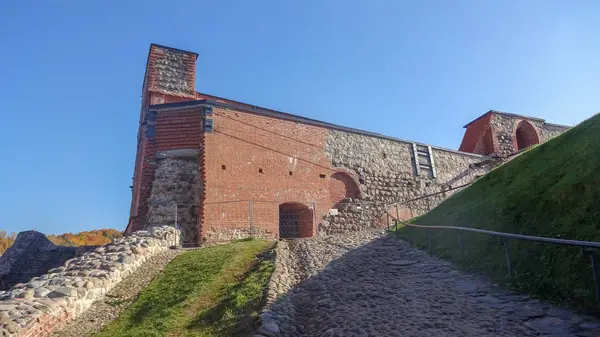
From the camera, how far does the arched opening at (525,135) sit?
1064 inches

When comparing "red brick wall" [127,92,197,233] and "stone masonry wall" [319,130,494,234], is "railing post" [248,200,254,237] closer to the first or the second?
"red brick wall" [127,92,197,233]

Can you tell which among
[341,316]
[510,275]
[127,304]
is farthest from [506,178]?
[127,304]

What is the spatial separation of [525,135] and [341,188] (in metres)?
15.4

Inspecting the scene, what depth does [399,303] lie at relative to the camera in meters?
6.80

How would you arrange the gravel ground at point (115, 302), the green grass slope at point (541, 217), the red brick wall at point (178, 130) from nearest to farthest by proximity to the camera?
1. the green grass slope at point (541, 217)
2. the gravel ground at point (115, 302)
3. the red brick wall at point (178, 130)

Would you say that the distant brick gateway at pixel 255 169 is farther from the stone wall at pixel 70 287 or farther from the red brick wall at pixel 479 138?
the red brick wall at pixel 479 138

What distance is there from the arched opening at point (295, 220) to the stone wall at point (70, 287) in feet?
18.4

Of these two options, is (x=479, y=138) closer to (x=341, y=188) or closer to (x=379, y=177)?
(x=379, y=177)

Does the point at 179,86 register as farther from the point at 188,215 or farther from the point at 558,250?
the point at 558,250

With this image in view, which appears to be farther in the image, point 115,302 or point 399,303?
point 115,302

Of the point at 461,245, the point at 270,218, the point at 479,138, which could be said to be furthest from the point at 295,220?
the point at 479,138

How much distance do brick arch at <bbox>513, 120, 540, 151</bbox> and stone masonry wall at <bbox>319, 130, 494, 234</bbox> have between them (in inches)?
282

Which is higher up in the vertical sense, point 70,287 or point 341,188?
point 341,188

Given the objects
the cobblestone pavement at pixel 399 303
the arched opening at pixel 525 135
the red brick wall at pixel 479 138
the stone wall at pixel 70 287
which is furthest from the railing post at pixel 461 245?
the arched opening at pixel 525 135
